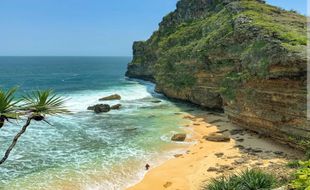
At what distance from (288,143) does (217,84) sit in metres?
16.6

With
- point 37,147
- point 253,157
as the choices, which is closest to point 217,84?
point 253,157

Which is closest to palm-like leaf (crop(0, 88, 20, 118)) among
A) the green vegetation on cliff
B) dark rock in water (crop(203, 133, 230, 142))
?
the green vegetation on cliff

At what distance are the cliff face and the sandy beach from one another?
3.78 ft

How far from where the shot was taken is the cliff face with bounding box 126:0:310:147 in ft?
74.2

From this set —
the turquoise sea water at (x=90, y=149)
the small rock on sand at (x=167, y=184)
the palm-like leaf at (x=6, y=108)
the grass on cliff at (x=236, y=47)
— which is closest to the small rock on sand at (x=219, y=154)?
the turquoise sea water at (x=90, y=149)

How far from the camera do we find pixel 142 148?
85.8 feet

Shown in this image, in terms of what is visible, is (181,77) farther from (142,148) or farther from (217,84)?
(142,148)

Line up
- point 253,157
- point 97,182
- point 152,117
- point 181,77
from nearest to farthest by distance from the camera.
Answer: point 97,182, point 253,157, point 152,117, point 181,77

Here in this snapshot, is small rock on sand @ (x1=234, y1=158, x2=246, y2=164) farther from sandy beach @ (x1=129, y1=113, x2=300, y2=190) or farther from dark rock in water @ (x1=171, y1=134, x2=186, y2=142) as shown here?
dark rock in water @ (x1=171, y1=134, x2=186, y2=142)

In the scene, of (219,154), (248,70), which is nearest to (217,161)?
(219,154)

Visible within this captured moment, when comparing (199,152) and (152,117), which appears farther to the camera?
(152,117)

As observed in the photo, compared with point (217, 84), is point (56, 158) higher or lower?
lower

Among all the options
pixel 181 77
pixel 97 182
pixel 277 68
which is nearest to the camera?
pixel 97 182

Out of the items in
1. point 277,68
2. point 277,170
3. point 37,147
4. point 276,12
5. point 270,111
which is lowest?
point 37,147
